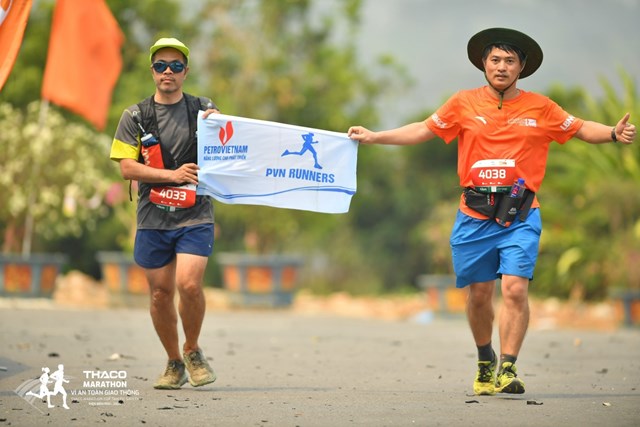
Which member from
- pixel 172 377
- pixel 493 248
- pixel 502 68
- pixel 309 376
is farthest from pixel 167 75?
pixel 309 376

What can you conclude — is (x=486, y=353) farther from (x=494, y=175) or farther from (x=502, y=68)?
(x=502, y=68)

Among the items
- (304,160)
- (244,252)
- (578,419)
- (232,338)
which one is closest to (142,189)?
(304,160)

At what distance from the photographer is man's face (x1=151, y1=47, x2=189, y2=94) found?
28.6ft

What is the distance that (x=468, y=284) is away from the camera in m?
8.78

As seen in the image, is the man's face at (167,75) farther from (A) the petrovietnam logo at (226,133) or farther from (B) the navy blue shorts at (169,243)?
(B) the navy blue shorts at (169,243)

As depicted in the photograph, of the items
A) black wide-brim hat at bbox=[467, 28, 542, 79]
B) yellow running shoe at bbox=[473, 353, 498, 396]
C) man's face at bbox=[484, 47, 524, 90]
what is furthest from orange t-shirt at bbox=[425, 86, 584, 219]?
yellow running shoe at bbox=[473, 353, 498, 396]

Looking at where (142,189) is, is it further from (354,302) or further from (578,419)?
(354,302)

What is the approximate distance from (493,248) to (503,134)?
0.73 metres

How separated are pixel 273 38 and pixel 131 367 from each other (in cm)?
1575

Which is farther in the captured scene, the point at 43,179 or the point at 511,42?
the point at 43,179

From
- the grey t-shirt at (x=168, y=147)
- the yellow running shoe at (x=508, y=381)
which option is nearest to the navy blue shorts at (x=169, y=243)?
the grey t-shirt at (x=168, y=147)

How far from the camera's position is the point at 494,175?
336 inches

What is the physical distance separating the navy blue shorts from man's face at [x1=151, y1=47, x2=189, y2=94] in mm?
911

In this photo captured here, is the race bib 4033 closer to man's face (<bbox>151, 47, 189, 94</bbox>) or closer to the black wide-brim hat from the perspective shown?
man's face (<bbox>151, 47, 189, 94</bbox>)
